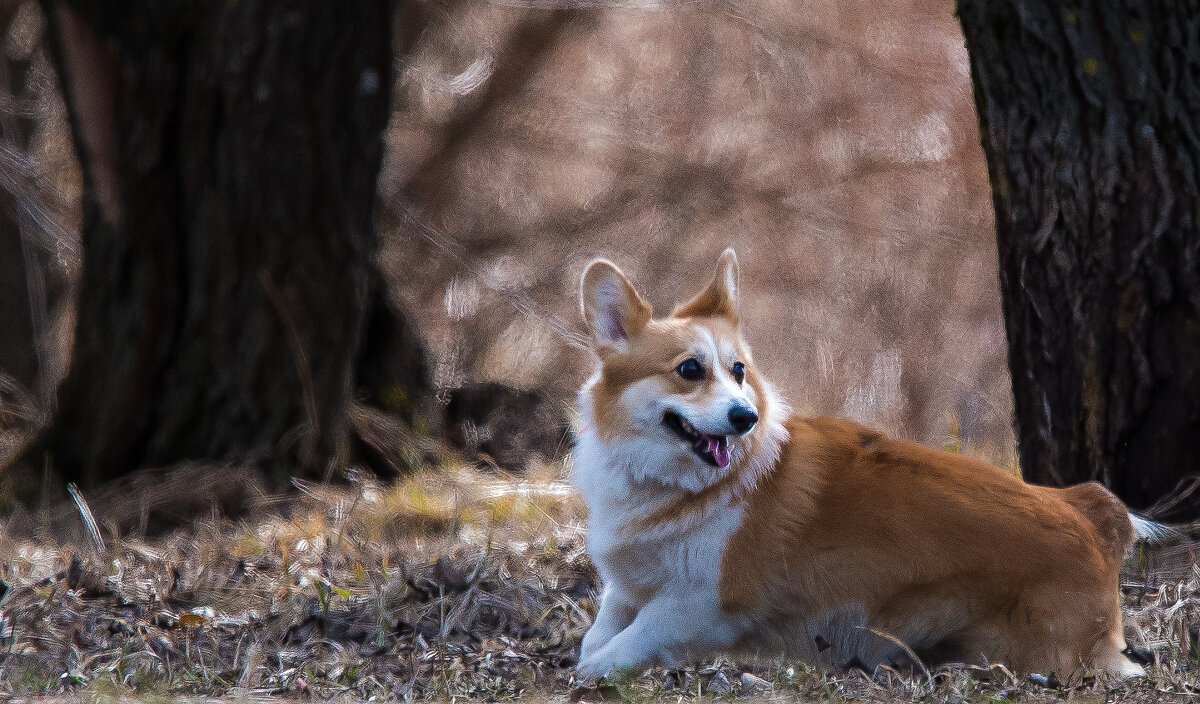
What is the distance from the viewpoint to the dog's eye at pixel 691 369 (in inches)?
162

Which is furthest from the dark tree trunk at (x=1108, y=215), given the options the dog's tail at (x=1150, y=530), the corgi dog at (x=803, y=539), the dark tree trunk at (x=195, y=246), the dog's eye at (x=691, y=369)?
the dark tree trunk at (x=195, y=246)

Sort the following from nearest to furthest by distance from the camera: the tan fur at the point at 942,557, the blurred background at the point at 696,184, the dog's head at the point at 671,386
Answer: the tan fur at the point at 942,557, the dog's head at the point at 671,386, the blurred background at the point at 696,184

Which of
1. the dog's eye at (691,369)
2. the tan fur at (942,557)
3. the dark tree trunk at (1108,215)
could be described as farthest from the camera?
the dark tree trunk at (1108,215)

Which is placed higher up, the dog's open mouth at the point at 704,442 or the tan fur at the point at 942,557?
the dog's open mouth at the point at 704,442

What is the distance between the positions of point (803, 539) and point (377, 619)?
147cm

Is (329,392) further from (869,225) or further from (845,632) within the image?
(869,225)

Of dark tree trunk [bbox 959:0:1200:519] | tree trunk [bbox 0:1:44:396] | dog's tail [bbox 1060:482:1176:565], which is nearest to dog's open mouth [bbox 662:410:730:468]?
dog's tail [bbox 1060:482:1176:565]

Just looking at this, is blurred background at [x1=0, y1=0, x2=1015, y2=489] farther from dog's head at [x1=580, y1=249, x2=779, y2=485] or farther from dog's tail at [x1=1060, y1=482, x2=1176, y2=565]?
dog's head at [x1=580, y1=249, x2=779, y2=485]

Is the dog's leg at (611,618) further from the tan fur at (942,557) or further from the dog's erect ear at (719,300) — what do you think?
the dog's erect ear at (719,300)

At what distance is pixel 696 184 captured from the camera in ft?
39.0

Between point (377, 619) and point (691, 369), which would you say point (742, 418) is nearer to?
point (691, 369)

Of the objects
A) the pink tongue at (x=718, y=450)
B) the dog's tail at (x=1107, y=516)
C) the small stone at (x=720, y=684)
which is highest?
the pink tongue at (x=718, y=450)

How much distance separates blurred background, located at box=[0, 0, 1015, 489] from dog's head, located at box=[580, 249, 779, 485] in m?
5.93

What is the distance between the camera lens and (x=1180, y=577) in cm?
464
